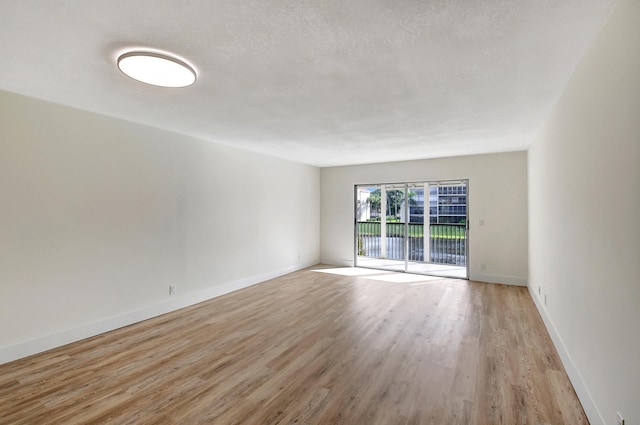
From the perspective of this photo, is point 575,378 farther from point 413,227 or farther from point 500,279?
point 413,227

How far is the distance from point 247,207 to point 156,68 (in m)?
3.34

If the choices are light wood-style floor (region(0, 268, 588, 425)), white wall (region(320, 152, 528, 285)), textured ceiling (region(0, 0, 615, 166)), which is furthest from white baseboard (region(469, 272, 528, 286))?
textured ceiling (region(0, 0, 615, 166))

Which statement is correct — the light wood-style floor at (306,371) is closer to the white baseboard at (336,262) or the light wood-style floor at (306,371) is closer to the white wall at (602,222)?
the white wall at (602,222)

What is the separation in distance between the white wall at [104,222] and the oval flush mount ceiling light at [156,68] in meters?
1.52

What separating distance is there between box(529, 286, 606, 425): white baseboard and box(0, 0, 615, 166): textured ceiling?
2227mm

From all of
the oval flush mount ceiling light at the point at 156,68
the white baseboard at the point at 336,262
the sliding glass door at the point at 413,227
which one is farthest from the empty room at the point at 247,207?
the white baseboard at the point at 336,262

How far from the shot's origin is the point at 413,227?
7246mm

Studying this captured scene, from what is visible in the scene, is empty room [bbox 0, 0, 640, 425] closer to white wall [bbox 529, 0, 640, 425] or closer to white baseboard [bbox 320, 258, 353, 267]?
white wall [bbox 529, 0, 640, 425]

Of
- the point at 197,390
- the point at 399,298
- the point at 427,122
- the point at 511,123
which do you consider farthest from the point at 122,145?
the point at 511,123

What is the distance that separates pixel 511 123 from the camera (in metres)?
3.55

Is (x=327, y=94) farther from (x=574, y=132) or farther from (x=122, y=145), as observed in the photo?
(x=122, y=145)

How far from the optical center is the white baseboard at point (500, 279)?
5.23m

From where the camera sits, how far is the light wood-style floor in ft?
6.59

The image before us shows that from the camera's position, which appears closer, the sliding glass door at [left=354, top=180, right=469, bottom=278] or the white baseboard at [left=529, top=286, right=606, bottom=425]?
the white baseboard at [left=529, top=286, right=606, bottom=425]
